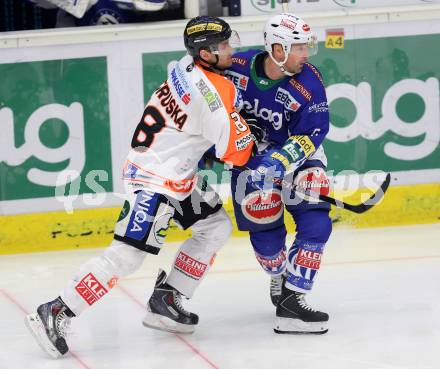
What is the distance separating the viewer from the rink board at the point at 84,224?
6191mm

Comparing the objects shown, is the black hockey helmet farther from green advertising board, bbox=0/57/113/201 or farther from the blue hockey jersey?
green advertising board, bbox=0/57/113/201

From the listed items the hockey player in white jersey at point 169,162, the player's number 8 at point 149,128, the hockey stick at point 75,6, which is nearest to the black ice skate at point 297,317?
the hockey player in white jersey at point 169,162

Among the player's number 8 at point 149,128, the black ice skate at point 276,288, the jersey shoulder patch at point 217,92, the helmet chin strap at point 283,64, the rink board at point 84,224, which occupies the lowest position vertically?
the rink board at point 84,224

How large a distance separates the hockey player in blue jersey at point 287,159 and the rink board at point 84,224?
164 cm

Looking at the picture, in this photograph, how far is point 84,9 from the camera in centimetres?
644

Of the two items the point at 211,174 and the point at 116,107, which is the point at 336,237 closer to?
the point at 211,174

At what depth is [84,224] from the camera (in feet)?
20.5

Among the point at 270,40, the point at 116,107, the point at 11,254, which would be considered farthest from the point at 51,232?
the point at 270,40

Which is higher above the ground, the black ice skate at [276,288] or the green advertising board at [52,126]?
the green advertising board at [52,126]

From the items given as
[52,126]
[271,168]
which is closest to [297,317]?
[271,168]

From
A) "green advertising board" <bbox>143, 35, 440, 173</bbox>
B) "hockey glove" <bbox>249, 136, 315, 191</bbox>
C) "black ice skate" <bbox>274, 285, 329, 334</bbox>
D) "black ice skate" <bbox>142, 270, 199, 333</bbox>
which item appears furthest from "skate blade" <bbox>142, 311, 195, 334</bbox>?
"green advertising board" <bbox>143, 35, 440, 173</bbox>

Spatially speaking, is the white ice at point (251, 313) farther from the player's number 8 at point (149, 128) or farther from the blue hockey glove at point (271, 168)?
the player's number 8 at point (149, 128)

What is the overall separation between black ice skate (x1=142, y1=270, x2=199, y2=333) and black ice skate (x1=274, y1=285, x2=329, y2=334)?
0.35 meters

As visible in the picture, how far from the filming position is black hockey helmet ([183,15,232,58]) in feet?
14.4
